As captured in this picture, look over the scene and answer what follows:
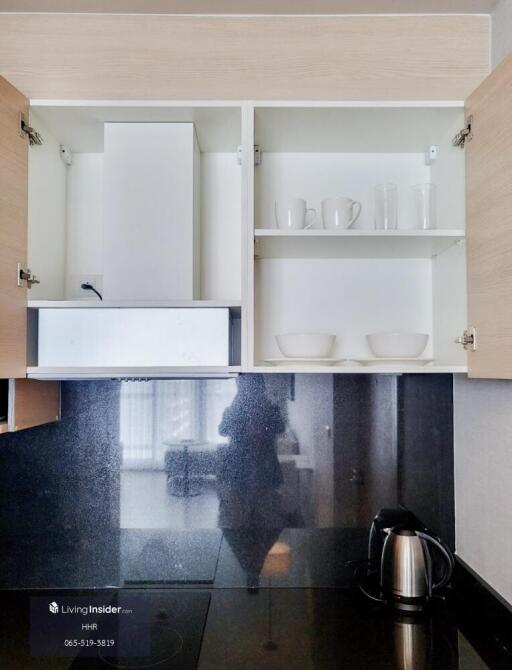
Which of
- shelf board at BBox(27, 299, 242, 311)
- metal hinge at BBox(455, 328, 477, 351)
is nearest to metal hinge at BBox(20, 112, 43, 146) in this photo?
shelf board at BBox(27, 299, 242, 311)

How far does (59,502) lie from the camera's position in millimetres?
1681

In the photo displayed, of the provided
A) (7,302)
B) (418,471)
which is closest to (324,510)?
(418,471)

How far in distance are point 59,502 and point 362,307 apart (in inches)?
45.0

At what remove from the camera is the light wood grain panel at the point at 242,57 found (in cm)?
152

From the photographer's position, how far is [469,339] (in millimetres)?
1321

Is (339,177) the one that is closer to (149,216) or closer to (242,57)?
(242,57)

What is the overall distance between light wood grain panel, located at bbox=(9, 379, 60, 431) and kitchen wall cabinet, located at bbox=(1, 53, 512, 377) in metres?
0.09

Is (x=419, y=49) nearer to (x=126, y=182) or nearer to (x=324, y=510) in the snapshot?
(x=126, y=182)

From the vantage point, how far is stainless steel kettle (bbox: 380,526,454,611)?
150 cm

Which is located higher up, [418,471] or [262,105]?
[262,105]

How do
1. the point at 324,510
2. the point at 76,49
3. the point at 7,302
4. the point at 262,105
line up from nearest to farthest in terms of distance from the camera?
the point at 7,302, the point at 262,105, the point at 76,49, the point at 324,510

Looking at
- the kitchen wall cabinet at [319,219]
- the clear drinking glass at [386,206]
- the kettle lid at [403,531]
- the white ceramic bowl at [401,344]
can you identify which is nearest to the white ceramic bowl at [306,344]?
the kitchen wall cabinet at [319,219]

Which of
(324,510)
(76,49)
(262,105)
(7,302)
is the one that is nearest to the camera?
(7,302)

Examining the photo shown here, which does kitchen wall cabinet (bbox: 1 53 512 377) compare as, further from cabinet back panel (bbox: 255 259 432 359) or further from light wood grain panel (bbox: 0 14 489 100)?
light wood grain panel (bbox: 0 14 489 100)
